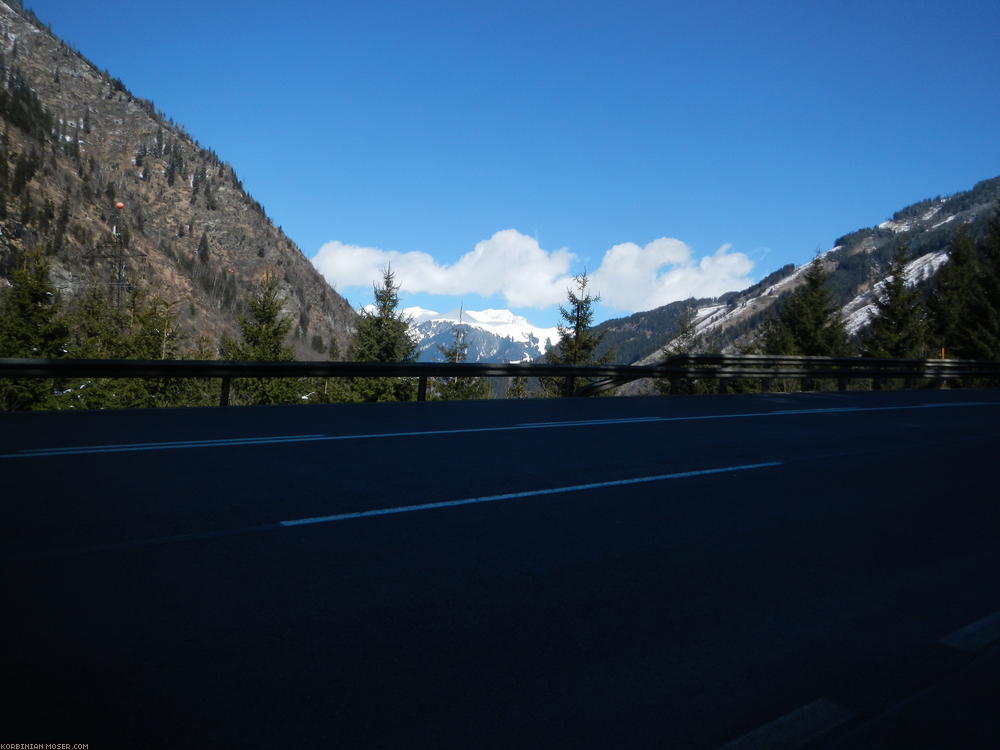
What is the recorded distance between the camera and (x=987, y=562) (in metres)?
5.19

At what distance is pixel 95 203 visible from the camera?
145625mm

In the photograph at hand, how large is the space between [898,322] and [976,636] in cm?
4623

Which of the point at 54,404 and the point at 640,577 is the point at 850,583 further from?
the point at 54,404

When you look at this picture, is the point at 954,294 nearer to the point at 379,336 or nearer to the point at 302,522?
the point at 379,336

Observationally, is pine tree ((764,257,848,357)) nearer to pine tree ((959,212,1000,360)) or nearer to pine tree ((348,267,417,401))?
pine tree ((959,212,1000,360))

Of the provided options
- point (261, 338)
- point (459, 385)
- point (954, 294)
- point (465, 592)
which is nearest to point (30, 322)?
point (261, 338)

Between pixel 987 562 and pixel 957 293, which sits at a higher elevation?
pixel 957 293

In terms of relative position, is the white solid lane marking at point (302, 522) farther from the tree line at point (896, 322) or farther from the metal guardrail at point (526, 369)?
the tree line at point (896, 322)

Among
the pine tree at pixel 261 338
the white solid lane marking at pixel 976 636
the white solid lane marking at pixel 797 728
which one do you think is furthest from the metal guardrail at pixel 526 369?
the pine tree at pixel 261 338

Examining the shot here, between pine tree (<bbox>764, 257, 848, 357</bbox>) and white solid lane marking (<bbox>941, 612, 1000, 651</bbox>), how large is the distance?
141 feet

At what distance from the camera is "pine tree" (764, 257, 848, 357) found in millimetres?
45125

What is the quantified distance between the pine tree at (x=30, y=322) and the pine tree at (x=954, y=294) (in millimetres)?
49056

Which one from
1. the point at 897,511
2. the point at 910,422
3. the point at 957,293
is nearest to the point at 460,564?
the point at 897,511

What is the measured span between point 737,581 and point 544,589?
3.99 ft
